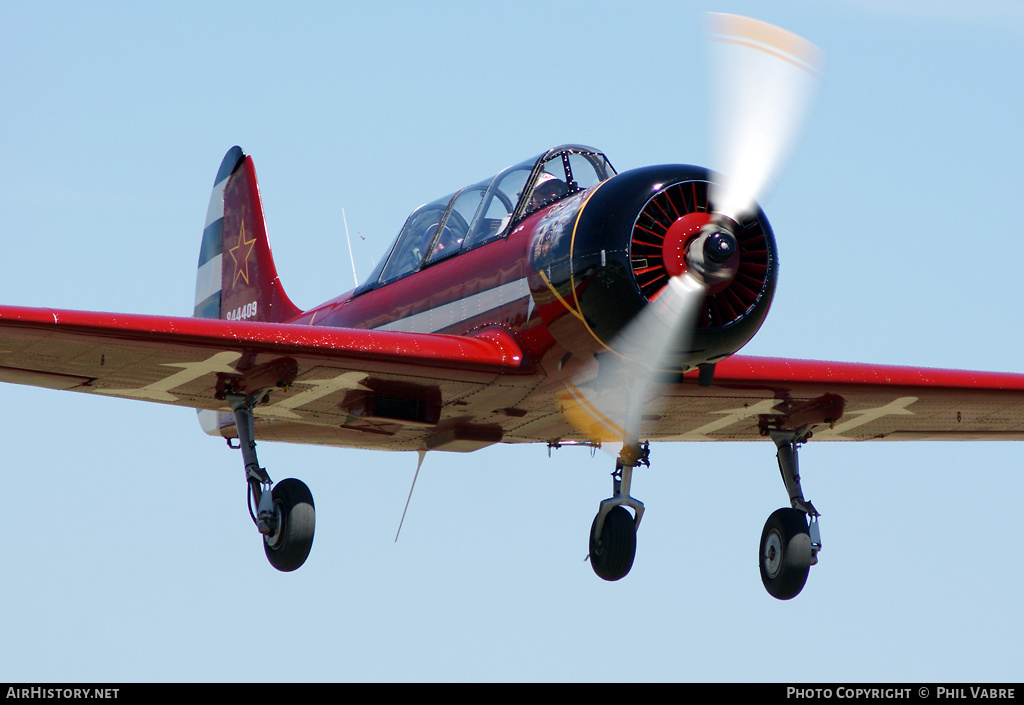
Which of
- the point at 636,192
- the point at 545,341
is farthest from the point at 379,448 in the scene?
the point at 636,192

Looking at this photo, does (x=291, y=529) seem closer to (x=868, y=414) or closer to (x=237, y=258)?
(x=868, y=414)

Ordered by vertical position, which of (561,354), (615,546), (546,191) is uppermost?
(546,191)

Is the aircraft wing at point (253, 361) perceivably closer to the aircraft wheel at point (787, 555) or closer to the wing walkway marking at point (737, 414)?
the wing walkway marking at point (737, 414)

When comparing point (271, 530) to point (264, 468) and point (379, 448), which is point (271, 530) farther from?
point (379, 448)

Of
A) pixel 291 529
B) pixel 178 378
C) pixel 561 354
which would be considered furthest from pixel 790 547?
pixel 178 378

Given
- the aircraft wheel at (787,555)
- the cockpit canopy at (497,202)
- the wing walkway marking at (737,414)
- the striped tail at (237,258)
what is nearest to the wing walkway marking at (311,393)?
the cockpit canopy at (497,202)

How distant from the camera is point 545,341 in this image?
10.7 metres

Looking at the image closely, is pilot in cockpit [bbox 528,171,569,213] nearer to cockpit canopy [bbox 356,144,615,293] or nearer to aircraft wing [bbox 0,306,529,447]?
cockpit canopy [bbox 356,144,615,293]

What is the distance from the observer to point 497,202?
37.5 feet

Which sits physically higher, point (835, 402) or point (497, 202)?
point (497, 202)

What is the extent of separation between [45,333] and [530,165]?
3.86 meters

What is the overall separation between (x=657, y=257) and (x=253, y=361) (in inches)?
127

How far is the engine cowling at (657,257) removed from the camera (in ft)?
32.1

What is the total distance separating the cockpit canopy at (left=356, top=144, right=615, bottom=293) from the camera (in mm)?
11141
